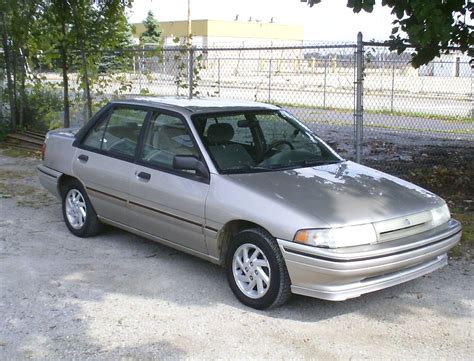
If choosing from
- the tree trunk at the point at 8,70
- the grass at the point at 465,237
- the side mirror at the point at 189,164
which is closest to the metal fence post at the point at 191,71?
the tree trunk at the point at 8,70

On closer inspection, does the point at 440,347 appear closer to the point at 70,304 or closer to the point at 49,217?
the point at 70,304

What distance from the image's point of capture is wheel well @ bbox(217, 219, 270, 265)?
480cm

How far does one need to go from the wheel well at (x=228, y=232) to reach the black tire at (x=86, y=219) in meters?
1.95

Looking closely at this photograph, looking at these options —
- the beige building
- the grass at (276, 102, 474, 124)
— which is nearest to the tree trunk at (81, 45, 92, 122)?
the grass at (276, 102, 474, 124)

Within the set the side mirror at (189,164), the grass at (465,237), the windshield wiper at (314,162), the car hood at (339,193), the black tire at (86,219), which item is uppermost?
the side mirror at (189,164)

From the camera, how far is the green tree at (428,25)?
6.72 meters

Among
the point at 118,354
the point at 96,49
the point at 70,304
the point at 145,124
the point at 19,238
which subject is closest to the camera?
the point at 118,354

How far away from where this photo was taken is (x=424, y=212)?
4.77 m

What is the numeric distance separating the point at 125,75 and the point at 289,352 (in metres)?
9.36

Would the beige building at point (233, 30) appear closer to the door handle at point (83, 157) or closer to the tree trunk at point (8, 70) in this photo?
the tree trunk at point (8, 70)

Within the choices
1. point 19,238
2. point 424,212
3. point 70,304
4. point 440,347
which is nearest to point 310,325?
point 440,347

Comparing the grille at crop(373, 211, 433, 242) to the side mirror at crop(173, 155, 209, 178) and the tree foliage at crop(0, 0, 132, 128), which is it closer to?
the side mirror at crop(173, 155, 209, 178)

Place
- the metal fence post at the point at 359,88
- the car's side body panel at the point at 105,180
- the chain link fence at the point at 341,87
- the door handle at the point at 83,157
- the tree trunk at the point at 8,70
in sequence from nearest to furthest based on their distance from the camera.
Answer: the car's side body panel at the point at 105,180
the door handle at the point at 83,157
the metal fence post at the point at 359,88
the chain link fence at the point at 341,87
the tree trunk at the point at 8,70

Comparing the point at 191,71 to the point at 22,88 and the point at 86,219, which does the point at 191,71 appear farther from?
the point at 86,219
